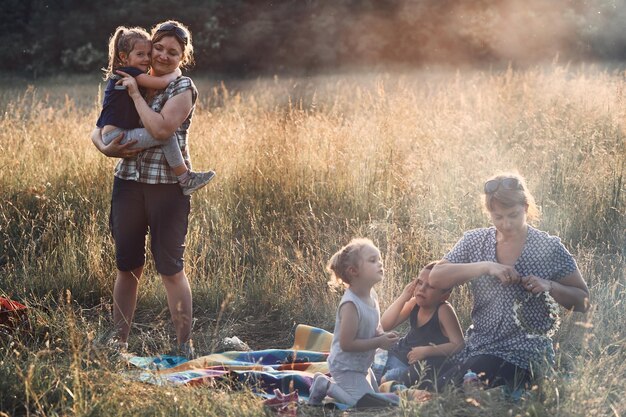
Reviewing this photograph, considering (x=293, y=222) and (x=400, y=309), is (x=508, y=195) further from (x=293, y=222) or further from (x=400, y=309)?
(x=293, y=222)

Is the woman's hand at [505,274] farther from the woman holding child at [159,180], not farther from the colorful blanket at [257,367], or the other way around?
the woman holding child at [159,180]

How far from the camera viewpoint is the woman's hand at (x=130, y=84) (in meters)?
4.25

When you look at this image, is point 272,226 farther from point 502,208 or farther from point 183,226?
point 502,208

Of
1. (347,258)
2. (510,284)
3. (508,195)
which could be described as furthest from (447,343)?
(508,195)

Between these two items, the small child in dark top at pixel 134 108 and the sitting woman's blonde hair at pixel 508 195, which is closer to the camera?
the sitting woman's blonde hair at pixel 508 195

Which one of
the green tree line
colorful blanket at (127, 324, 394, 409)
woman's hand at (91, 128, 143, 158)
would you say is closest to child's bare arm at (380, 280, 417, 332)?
colorful blanket at (127, 324, 394, 409)

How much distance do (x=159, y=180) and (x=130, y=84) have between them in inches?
18.8

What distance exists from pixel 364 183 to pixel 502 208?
9.24 ft

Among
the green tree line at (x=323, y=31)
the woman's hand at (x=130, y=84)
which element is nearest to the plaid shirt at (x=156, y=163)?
the woman's hand at (x=130, y=84)

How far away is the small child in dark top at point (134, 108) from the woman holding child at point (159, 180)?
4 centimetres

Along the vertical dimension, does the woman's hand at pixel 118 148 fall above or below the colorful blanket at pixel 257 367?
above

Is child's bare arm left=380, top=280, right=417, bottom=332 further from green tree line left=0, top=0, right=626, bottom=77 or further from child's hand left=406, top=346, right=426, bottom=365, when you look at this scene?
green tree line left=0, top=0, right=626, bottom=77

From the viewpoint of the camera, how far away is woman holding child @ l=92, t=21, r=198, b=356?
4.28 metres

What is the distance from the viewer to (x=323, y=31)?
21.3 m
